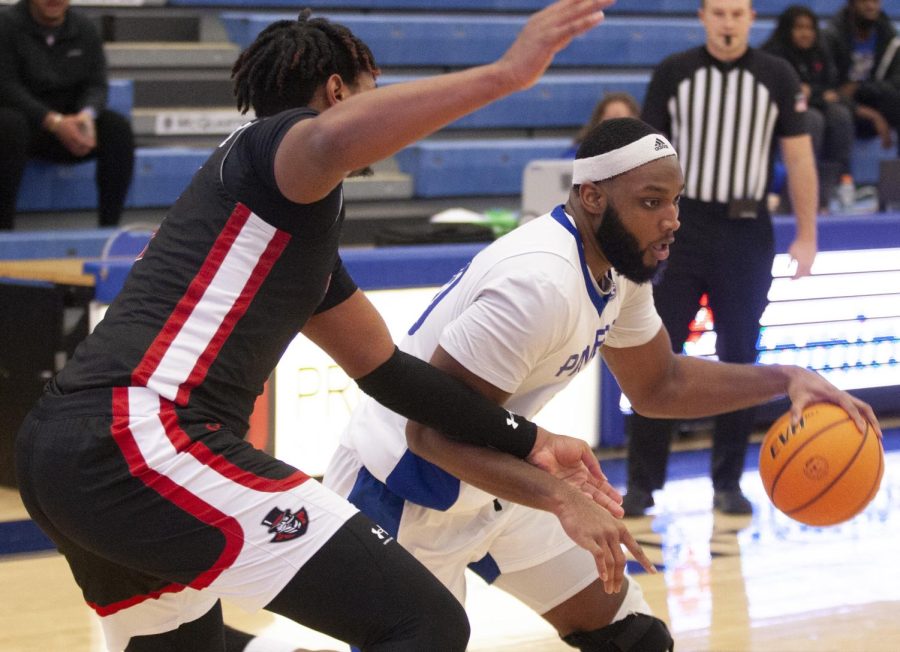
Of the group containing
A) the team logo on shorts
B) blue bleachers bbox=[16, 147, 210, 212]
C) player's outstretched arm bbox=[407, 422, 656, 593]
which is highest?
the team logo on shorts

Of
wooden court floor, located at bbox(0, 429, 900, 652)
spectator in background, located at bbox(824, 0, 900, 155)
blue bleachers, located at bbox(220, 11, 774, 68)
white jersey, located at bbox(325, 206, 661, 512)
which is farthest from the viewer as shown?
spectator in background, located at bbox(824, 0, 900, 155)

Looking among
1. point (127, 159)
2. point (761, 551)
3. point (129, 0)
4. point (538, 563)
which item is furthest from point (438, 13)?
point (538, 563)

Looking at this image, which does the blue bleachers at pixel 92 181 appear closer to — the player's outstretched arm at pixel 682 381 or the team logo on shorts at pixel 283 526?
the player's outstretched arm at pixel 682 381

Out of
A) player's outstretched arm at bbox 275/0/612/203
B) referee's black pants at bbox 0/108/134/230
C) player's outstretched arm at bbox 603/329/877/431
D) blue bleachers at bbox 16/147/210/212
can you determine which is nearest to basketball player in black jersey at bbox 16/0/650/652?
player's outstretched arm at bbox 275/0/612/203

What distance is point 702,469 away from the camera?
6.76m

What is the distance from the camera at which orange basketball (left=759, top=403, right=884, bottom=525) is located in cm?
329

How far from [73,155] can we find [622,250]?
5.59 metres


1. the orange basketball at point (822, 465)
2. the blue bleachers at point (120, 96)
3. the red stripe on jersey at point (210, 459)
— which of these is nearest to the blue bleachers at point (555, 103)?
the blue bleachers at point (120, 96)

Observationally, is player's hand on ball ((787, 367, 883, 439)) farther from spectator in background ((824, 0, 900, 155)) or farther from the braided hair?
spectator in background ((824, 0, 900, 155))

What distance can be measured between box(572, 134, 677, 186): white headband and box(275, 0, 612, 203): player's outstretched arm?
1.02m

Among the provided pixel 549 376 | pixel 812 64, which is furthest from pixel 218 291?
pixel 812 64

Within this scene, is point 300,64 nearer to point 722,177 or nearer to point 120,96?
point 722,177

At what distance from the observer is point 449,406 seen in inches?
111

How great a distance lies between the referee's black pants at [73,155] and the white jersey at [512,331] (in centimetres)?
483
